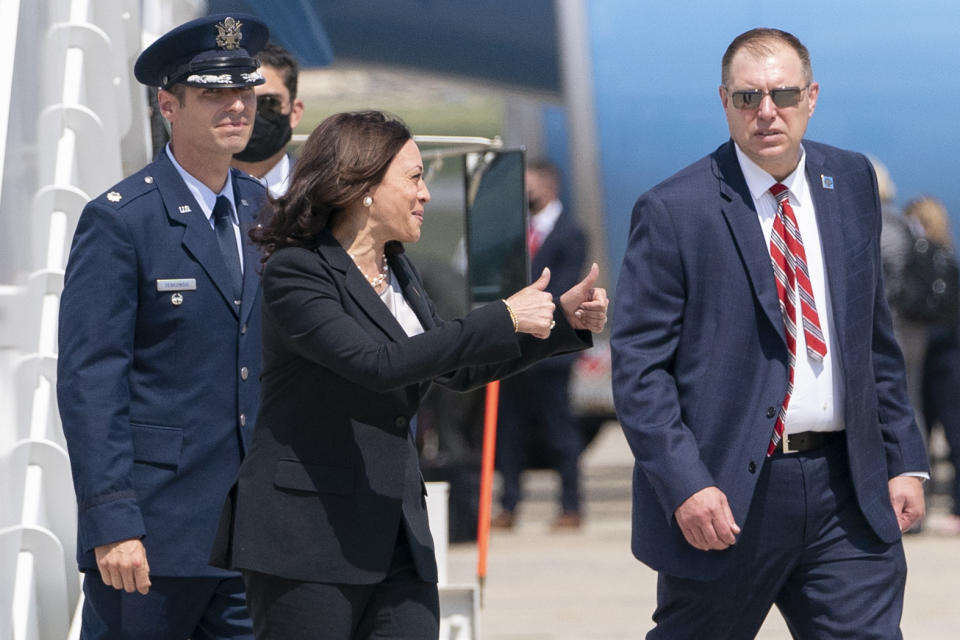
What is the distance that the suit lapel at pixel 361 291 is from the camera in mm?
3131

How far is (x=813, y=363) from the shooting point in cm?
354

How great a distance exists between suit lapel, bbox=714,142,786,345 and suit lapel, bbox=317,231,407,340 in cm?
80

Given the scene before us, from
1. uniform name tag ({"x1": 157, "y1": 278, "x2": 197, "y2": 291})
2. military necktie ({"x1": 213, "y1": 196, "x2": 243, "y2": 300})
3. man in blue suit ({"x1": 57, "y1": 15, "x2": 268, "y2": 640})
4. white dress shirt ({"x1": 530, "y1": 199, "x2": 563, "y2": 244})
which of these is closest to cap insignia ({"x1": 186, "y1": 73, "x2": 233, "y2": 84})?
man in blue suit ({"x1": 57, "y1": 15, "x2": 268, "y2": 640})

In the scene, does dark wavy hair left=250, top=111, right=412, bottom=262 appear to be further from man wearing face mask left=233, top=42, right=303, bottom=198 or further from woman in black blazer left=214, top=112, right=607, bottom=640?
man wearing face mask left=233, top=42, right=303, bottom=198

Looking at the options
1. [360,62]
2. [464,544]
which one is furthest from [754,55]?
[360,62]

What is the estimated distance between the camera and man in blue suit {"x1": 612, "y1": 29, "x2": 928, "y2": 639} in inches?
138

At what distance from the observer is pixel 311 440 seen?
308 cm

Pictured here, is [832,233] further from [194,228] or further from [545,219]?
[545,219]

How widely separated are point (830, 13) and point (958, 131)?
3.52ft

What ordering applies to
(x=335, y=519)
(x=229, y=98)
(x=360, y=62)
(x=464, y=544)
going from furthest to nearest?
(x=360, y=62), (x=464, y=544), (x=229, y=98), (x=335, y=519)

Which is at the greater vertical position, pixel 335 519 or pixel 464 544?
pixel 335 519

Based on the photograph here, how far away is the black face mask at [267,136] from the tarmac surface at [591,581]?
6.47 feet

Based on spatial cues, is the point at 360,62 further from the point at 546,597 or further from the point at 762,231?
the point at 762,231

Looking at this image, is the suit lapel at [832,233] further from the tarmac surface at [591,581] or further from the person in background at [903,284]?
the person in background at [903,284]
